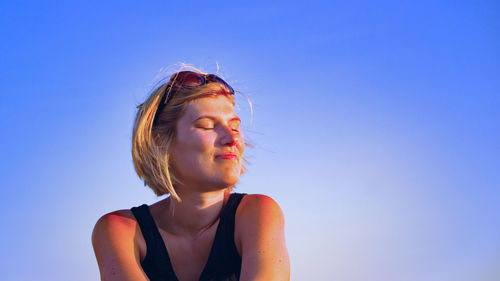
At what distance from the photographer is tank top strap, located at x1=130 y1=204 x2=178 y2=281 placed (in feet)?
13.1

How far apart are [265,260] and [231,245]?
20.8 inches

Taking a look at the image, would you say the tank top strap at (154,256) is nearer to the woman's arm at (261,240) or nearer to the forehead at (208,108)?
the woman's arm at (261,240)

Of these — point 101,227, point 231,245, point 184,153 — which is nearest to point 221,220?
point 231,245

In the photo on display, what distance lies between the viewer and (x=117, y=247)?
150 inches

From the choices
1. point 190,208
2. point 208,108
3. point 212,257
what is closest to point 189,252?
point 212,257

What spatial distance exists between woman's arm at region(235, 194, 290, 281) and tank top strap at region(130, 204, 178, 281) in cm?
63

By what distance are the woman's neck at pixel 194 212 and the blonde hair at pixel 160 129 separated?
11 centimetres

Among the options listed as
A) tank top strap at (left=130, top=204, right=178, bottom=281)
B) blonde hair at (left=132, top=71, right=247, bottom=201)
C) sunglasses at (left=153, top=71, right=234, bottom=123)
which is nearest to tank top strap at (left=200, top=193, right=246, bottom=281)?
tank top strap at (left=130, top=204, right=178, bottom=281)

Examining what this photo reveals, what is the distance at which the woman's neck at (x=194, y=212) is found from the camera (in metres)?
4.11

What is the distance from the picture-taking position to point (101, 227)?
158 inches

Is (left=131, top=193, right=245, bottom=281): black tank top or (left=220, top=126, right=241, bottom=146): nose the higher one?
(left=220, top=126, right=241, bottom=146): nose

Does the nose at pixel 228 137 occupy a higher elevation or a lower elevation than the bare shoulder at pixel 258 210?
higher

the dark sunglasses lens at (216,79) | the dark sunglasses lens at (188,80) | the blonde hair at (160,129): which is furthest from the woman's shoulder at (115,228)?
the dark sunglasses lens at (216,79)

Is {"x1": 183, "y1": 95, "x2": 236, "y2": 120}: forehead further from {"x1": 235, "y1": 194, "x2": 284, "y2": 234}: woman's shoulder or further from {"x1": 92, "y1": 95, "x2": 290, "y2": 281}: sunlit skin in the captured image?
{"x1": 235, "y1": 194, "x2": 284, "y2": 234}: woman's shoulder
